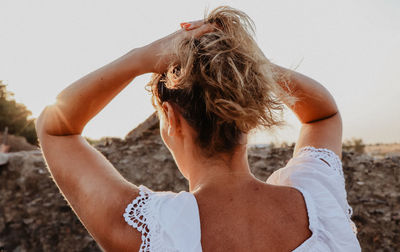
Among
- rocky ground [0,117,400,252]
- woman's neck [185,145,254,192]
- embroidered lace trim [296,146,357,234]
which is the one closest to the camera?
woman's neck [185,145,254,192]

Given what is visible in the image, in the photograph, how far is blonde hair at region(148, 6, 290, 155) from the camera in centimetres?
102

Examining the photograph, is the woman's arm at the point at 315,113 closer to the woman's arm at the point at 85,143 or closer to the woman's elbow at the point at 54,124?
the woman's arm at the point at 85,143

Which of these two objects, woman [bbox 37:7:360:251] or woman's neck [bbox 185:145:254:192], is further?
woman's neck [bbox 185:145:254:192]

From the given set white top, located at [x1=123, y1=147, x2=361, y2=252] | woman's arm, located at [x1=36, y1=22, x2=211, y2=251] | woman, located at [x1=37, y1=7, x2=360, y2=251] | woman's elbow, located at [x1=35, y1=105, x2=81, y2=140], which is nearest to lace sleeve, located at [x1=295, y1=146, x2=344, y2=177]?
white top, located at [x1=123, y1=147, x2=361, y2=252]

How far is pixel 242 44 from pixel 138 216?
64cm

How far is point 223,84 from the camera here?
3.31 feet

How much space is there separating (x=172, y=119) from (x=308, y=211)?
0.56 meters

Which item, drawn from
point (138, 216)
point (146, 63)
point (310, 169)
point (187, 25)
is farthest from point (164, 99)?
point (310, 169)

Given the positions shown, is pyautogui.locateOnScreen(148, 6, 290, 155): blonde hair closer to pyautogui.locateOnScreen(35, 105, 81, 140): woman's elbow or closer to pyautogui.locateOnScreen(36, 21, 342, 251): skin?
pyautogui.locateOnScreen(36, 21, 342, 251): skin

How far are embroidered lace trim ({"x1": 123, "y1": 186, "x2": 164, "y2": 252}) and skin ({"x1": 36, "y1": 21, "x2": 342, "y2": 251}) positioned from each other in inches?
0.8

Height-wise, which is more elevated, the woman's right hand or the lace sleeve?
the woman's right hand

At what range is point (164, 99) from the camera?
1.18m

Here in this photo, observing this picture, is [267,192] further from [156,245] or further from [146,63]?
[146,63]

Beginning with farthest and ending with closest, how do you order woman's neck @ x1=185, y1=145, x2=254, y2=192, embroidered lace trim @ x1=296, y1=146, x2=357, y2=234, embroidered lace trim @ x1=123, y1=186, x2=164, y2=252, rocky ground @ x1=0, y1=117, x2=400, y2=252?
rocky ground @ x1=0, y1=117, x2=400, y2=252
embroidered lace trim @ x1=296, y1=146, x2=357, y2=234
woman's neck @ x1=185, y1=145, x2=254, y2=192
embroidered lace trim @ x1=123, y1=186, x2=164, y2=252
